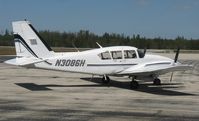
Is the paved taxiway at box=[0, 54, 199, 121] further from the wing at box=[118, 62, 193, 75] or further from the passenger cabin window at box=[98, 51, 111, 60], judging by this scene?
the passenger cabin window at box=[98, 51, 111, 60]

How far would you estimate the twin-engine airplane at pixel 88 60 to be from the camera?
67.8 ft

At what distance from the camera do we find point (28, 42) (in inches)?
832

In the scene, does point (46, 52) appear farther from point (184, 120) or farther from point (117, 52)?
point (184, 120)

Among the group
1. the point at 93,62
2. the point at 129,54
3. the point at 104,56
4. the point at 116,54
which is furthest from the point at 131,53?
the point at 93,62

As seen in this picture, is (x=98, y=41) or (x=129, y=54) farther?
(x=98, y=41)

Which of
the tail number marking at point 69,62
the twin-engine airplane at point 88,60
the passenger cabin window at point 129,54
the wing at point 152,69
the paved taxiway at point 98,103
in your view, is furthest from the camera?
the passenger cabin window at point 129,54

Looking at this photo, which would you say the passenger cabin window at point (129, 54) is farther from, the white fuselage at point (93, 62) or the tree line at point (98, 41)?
the tree line at point (98, 41)

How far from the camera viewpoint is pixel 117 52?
22078 millimetres

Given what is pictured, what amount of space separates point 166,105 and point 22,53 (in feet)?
27.7

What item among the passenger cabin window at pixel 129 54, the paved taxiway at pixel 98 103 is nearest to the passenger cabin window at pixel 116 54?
the passenger cabin window at pixel 129 54

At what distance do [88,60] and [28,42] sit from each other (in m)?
3.09

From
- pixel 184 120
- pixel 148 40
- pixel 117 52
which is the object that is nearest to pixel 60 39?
pixel 148 40

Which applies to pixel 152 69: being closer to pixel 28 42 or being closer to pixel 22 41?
pixel 28 42

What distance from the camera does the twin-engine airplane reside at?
2067cm
